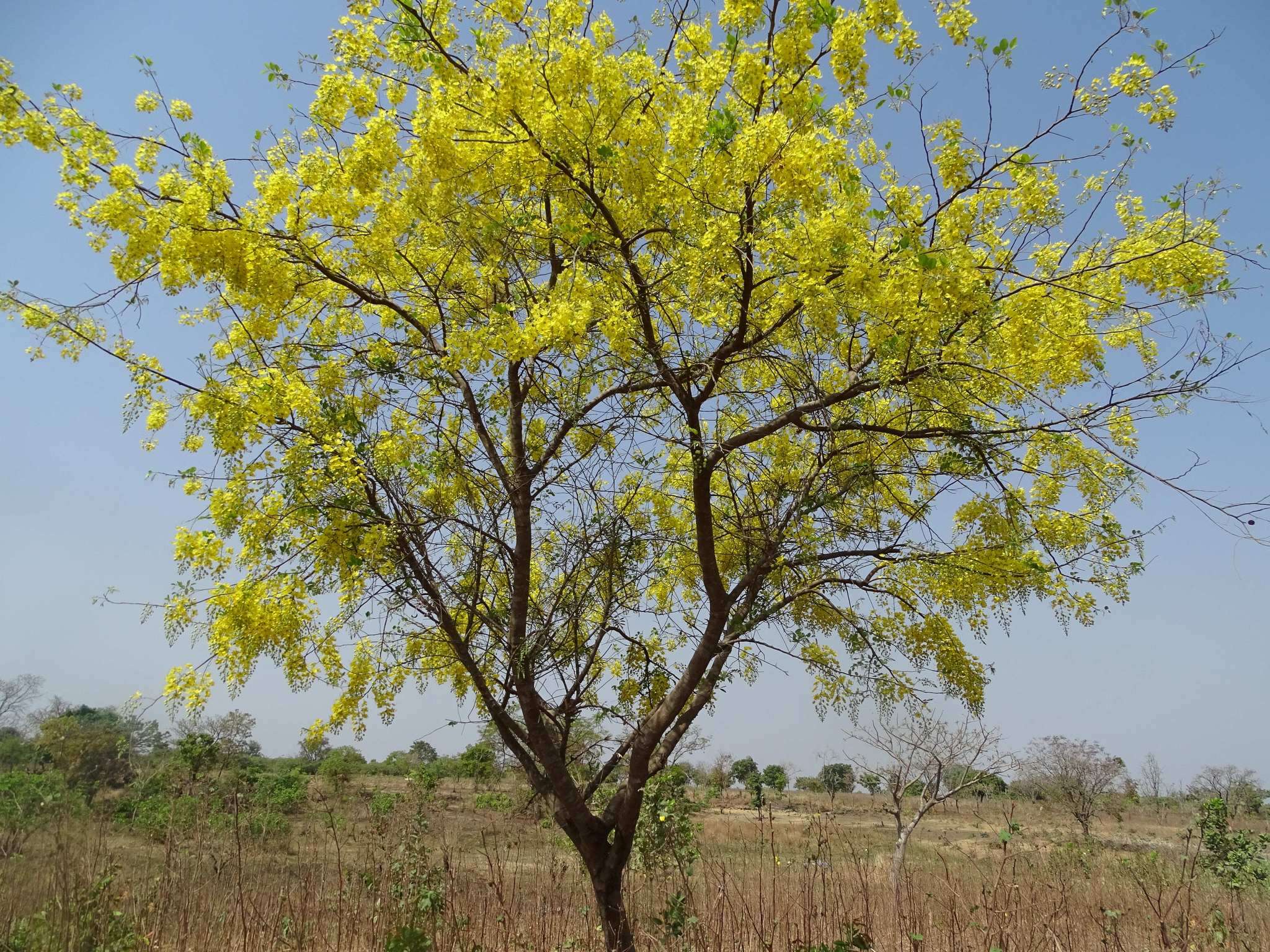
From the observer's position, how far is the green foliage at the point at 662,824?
725 centimetres

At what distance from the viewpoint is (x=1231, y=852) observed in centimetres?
1218

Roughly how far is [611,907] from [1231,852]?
495 inches

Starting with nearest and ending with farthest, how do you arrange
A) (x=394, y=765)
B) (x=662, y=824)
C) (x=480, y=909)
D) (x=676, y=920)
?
(x=676, y=920), (x=480, y=909), (x=662, y=824), (x=394, y=765)

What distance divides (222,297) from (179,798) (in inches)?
135

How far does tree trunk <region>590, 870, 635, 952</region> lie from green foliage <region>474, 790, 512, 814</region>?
530 inches

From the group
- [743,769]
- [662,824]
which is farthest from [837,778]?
[662,824]

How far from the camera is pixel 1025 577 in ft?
16.6

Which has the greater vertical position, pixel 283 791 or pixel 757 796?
pixel 757 796

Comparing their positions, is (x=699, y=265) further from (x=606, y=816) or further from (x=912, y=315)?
(x=606, y=816)

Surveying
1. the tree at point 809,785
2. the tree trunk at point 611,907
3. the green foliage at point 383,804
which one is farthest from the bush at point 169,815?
the tree at point 809,785

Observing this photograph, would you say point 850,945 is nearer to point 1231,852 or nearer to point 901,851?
point 901,851

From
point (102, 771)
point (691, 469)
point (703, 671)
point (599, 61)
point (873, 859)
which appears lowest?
point (873, 859)

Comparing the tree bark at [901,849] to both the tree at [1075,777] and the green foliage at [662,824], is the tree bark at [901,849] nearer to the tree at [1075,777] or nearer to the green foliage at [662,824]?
the green foliage at [662,824]

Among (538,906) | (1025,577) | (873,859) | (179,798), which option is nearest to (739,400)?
(1025,577)
